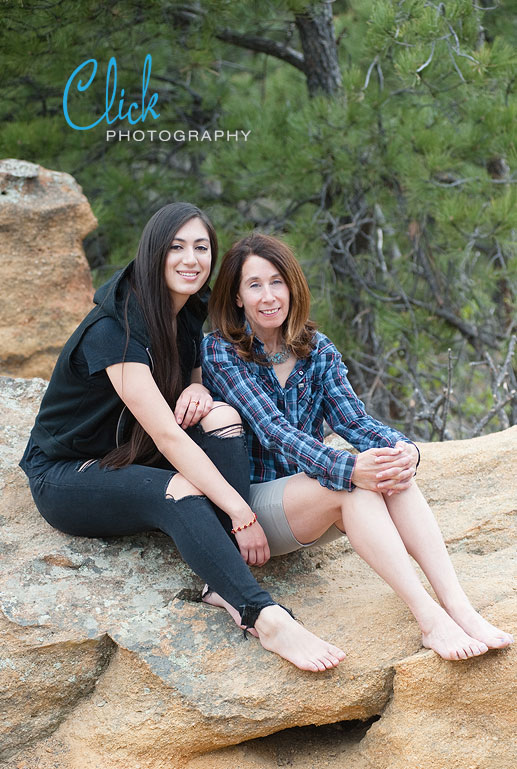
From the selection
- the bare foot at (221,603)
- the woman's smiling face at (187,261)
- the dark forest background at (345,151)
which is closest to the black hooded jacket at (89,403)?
the woman's smiling face at (187,261)

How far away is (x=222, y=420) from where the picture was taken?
2076mm

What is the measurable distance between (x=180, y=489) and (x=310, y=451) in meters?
0.32

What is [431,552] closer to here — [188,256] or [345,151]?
[188,256]

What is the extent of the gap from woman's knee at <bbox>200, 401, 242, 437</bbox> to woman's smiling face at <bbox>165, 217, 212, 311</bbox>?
311 millimetres

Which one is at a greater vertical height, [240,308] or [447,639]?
[240,308]

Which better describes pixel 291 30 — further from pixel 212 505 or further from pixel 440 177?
pixel 212 505

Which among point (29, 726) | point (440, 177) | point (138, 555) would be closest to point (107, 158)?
point (440, 177)

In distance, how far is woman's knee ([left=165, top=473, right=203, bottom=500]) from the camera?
1960 mm

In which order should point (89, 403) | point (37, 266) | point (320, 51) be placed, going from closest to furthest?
point (89, 403) → point (37, 266) → point (320, 51)

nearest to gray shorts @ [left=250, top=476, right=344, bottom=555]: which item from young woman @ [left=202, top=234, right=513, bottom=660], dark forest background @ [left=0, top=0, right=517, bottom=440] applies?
young woman @ [left=202, top=234, right=513, bottom=660]

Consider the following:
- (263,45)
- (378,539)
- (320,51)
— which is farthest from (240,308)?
(263,45)

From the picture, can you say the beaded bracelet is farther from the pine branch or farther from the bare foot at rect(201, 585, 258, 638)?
the pine branch

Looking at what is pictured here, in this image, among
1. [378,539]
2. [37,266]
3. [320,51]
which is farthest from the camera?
[320,51]

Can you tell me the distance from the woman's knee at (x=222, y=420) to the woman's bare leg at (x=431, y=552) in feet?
1.32
